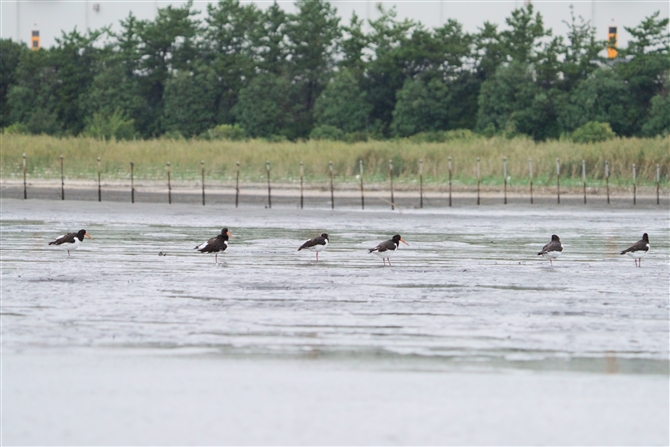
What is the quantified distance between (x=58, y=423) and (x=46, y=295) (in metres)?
6.11

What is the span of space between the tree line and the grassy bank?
1680cm

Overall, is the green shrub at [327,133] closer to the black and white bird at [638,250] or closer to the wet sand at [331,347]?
the wet sand at [331,347]

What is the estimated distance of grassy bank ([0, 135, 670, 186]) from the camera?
1783 inches

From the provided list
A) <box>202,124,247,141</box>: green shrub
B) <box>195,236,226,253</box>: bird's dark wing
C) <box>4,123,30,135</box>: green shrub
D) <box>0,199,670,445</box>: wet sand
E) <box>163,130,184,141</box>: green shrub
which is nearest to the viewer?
<box>0,199,670,445</box>: wet sand

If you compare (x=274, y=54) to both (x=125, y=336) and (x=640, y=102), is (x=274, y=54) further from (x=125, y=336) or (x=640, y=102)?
(x=125, y=336)

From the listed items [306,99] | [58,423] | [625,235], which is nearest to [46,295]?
[58,423]

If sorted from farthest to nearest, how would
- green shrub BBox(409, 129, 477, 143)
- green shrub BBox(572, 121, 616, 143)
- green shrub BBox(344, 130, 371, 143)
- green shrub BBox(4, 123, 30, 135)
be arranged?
green shrub BBox(4, 123, 30, 135) → green shrub BBox(344, 130, 371, 143) → green shrub BBox(409, 129, 477, 143) → green shrub BBox(572, 121, 616, 143)

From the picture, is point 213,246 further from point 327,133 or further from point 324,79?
point 324,79

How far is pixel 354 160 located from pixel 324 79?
116ft

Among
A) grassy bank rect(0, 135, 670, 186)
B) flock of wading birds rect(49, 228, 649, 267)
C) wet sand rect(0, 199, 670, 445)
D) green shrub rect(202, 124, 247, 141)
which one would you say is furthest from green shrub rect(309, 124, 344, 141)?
flock of wading birds rect(49, 228, 649, 267)

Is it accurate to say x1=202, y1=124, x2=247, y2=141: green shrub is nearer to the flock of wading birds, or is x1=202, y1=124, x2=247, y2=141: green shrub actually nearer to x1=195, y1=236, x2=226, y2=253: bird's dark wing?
the flock of wading birds

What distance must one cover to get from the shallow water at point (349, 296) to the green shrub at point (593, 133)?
3624cm

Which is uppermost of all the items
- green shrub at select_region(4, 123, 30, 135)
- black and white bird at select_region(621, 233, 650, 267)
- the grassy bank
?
green shrub at select_region(4, 123, 30, 135)

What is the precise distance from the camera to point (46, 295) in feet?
46.6
